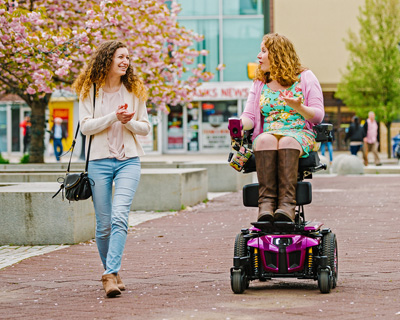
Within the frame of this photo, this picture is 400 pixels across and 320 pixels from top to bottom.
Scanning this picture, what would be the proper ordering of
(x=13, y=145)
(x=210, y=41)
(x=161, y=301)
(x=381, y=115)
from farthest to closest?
(x=13, y=145)
(x=210, y=41)
(x=381, y=115)
(x=161, y=301)

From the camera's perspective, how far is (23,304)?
612 centimetres

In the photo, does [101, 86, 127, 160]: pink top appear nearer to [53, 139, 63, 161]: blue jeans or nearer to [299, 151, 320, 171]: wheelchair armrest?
[299, 151, 320, 171]: wheelchair armrest

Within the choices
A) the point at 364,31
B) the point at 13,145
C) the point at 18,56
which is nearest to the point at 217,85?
the point at 364,31

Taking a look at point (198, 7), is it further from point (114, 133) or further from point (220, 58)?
point (114, 133)

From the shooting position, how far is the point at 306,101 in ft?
21.1

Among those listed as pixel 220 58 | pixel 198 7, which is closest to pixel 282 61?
pixel 220 58

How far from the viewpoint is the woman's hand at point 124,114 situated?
6.30 m

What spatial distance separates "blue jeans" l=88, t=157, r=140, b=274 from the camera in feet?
20.8

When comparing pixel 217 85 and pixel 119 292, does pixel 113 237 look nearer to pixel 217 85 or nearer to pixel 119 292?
pixel 119 292

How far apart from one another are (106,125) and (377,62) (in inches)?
1311

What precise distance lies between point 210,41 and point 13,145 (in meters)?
11.3

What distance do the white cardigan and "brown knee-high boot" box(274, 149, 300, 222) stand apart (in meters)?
1.06

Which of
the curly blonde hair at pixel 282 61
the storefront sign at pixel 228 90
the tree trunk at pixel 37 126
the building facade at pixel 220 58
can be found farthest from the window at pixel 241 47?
the curly blonde hair at pixel 282 61

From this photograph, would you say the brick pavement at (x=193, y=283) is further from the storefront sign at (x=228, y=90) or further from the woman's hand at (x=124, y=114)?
the storefront sign at (x=228, y=90)
